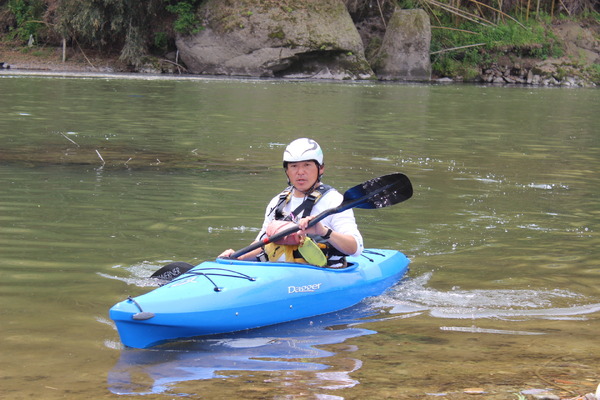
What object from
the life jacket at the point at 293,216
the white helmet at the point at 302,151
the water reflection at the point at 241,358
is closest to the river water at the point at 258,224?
the water reflection at the point at 241,358

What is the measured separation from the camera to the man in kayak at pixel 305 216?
208 inches

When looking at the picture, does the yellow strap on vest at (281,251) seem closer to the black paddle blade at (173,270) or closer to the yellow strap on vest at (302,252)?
the yellow strap on vest at (302,252)

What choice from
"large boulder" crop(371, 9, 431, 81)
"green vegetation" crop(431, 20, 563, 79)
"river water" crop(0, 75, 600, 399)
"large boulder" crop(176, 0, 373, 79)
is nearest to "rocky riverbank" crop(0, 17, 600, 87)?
"green vegetation" crop(431, 20, 563, 79)

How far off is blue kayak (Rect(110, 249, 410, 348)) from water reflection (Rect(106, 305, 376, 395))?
8 cm

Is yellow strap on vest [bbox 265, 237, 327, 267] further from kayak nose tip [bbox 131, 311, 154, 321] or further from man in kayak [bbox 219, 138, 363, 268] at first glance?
kayak nose tip [bbox 131, 311, 154, 321]

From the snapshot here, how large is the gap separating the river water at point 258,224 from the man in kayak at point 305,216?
474mm

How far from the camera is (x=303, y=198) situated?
219 inches

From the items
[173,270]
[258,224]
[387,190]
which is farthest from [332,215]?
[258,224]

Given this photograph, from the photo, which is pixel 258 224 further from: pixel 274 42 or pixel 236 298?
pixel 274 42

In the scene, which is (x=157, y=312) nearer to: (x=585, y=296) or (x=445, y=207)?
(x=585, y=296)

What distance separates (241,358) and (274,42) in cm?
2386

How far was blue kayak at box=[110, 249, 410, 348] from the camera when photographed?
14.6 ft

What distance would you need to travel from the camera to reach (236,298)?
4.85 m

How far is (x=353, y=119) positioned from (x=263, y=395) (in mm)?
13218
